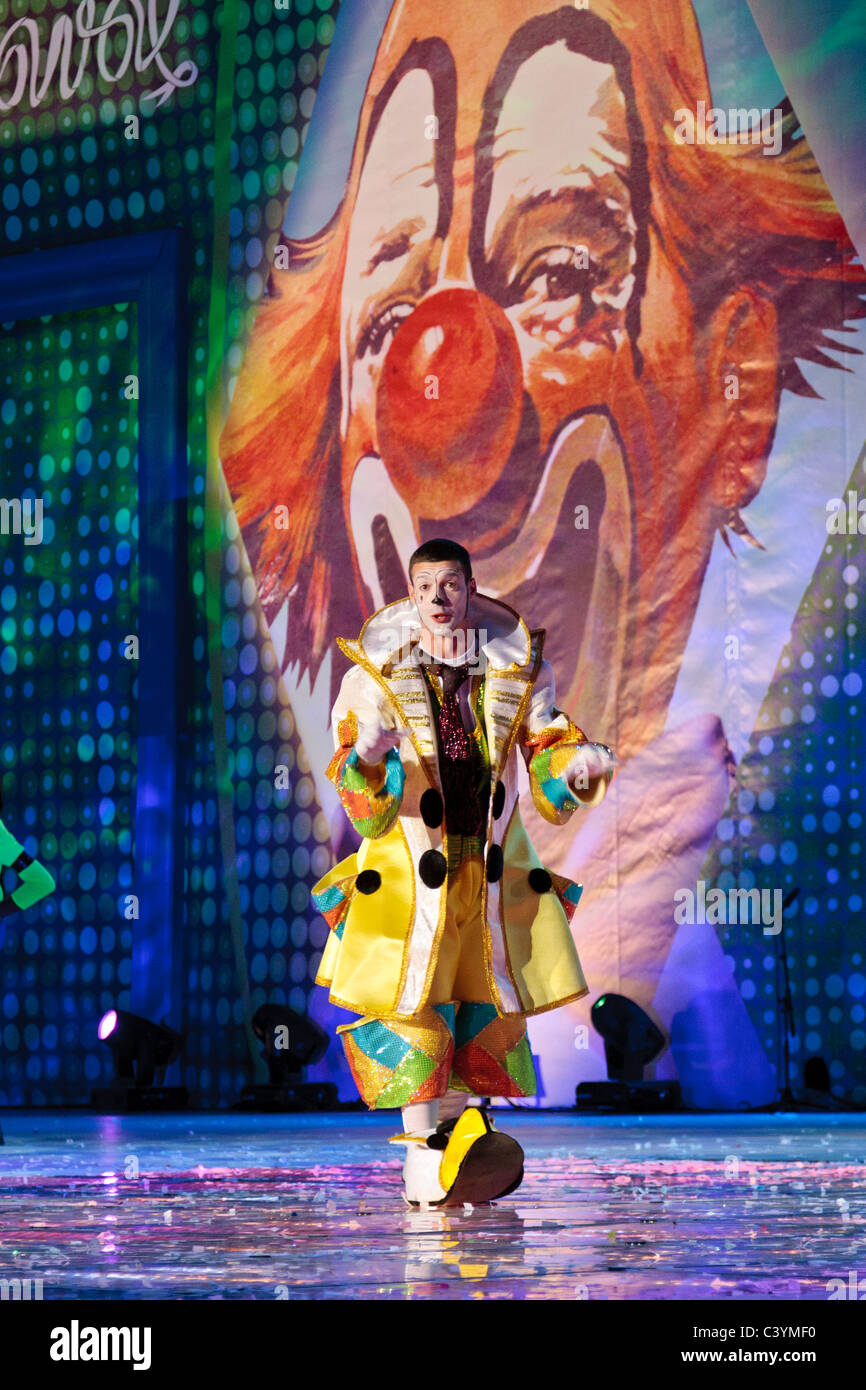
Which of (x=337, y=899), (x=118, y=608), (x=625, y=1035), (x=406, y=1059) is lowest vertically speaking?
(x=625, y=1035)

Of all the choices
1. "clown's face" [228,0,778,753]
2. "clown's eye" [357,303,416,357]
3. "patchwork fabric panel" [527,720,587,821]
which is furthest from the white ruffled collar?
"clown's eye" [357,303,416,357]

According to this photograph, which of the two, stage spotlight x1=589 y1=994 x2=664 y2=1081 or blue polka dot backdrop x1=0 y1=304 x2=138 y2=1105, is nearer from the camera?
stage spotlight x1=589 y1=994 x2=664 y2=1081

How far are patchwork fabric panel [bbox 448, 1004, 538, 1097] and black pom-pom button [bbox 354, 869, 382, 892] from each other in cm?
29

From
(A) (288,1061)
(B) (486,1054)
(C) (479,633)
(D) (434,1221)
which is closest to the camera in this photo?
(D) (434,1221)

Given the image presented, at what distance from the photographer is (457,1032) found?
346cm

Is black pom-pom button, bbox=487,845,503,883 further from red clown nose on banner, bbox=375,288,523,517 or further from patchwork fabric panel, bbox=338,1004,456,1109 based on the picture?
red clown nose on banner, bbox=375,288,523,517

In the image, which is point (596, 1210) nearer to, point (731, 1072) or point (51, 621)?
point (731, 1072)

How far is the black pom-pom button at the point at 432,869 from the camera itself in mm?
3352

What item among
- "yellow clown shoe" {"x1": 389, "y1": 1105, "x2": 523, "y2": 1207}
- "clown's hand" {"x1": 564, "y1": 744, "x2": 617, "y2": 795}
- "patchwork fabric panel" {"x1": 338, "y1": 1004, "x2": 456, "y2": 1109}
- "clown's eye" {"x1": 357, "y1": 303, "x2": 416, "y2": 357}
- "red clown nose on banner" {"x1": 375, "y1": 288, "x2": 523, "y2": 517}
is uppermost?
"clown's eye" {"x1": 357, "y1": 303, "x2": 416, "y2": 357}

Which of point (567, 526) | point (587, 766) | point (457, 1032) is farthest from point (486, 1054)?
point (567, 526)

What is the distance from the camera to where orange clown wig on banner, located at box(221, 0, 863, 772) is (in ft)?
22.1

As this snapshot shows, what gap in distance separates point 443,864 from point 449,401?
14.0 feet

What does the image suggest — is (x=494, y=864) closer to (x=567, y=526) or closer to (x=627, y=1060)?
(x=627, y=1060)

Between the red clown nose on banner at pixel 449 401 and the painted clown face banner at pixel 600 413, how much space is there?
0.01 m
